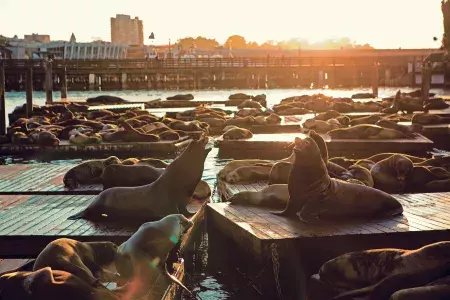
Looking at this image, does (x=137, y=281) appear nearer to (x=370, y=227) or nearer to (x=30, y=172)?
(x=370, y=227)

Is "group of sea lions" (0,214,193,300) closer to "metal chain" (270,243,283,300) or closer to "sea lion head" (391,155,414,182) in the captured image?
"metal chain" (270,243,283,300)

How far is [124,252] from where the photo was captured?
4852 mm

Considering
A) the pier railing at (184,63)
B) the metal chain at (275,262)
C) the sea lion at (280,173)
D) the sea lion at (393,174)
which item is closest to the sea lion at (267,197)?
the sea lion at (280,173)

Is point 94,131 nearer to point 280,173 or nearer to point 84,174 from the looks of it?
point 84,174

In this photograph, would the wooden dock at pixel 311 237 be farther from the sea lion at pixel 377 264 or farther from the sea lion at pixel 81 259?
the sea lion at pixel 81 259

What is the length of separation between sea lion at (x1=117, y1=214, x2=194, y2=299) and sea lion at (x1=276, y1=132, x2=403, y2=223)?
146 cm

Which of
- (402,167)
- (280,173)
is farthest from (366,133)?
(280,173)

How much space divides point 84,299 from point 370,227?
294 cm

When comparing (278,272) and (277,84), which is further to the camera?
(277,84)

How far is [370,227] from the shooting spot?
591 cm

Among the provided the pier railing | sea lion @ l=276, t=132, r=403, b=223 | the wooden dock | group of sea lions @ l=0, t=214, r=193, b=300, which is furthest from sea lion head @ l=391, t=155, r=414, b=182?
the pier railing

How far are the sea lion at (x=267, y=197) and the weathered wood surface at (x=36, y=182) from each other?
2.05 meters

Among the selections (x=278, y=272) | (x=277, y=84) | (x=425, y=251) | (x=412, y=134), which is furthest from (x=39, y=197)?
(x=277, y=84)

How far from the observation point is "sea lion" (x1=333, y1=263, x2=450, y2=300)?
398 cm
